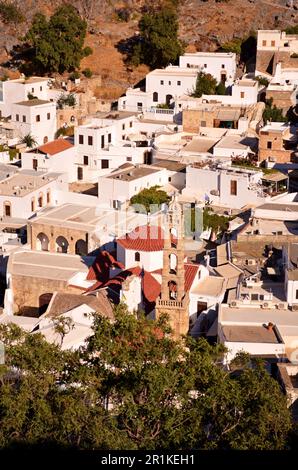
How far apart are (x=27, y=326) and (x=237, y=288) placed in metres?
5.84

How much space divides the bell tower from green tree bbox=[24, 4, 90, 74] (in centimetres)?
2331

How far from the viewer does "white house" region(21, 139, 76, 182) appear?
3591cm

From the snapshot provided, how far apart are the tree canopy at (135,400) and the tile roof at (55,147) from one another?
62.5 ft

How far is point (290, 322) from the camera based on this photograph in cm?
2281

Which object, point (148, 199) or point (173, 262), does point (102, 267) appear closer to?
point (173, 262)

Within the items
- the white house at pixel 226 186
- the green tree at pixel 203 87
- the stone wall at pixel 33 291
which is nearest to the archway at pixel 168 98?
the green tree at pixel 203 87

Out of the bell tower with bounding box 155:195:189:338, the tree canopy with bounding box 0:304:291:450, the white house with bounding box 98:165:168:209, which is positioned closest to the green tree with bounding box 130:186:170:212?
the white house with bounding box 98:165:168:209

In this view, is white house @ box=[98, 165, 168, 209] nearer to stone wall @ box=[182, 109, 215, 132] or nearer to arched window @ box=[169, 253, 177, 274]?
stone wall @ box=[182, 109, 215, 132]

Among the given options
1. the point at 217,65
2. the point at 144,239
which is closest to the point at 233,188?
the point at 144,239

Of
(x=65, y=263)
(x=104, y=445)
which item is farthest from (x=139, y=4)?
(x=104, y=445)

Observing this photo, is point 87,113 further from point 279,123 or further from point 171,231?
point 171,231

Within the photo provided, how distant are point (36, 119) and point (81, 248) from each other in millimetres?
12287

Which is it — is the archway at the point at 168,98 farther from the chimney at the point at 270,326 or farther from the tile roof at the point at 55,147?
the chimney at the point at 270,326

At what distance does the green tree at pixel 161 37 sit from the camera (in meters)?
44.2
